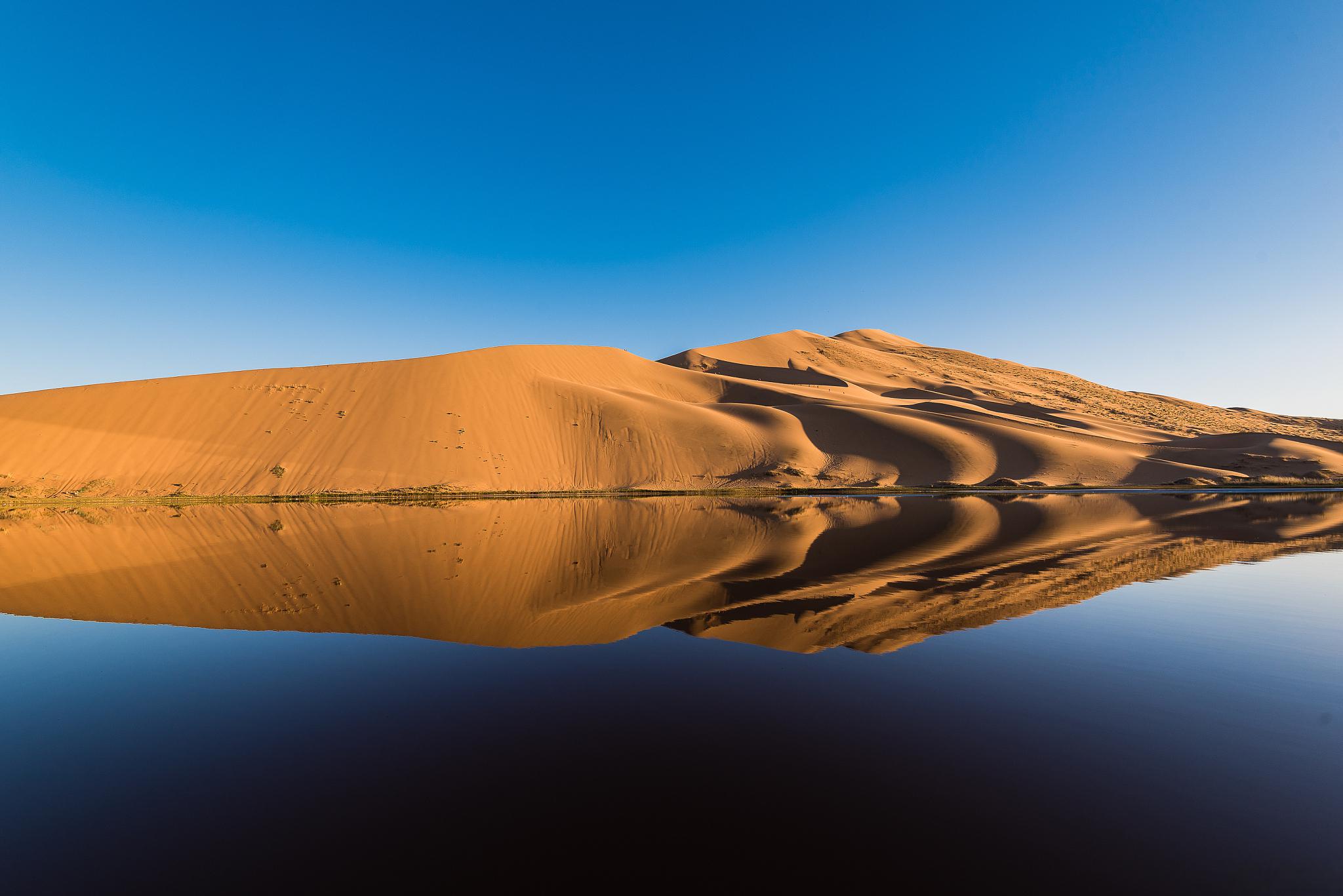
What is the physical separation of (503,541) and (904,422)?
48.9 m

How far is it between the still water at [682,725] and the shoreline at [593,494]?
1093 inches

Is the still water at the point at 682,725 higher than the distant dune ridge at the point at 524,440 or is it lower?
lower

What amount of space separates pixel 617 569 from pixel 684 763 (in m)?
9.02

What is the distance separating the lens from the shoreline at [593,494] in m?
39.4

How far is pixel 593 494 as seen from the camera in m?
44.0

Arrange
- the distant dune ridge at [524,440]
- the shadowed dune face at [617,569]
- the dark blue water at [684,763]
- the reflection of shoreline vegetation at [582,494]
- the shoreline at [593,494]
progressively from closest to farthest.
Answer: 1. the dark blue water at [684,763]
2. the shadowed dune face at [617,569]
3. the shoreline at [593,494]
4. the reflection of shoreline vegetation at [582,494]
5. the distant dune ridge at [524,440]

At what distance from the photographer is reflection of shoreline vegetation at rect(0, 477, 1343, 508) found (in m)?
39.7

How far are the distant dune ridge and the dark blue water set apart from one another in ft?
129

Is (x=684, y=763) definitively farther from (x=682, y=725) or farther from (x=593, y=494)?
(x=593, y=494)

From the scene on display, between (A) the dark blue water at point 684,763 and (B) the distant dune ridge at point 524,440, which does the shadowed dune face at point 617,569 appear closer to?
(A) the dark blue water at point 684,763

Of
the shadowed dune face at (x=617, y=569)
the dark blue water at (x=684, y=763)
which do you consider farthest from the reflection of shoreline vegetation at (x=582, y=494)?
the dark blue water at (x=684, y=763)

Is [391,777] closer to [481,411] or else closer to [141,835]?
[141,835]

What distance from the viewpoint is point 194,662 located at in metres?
7.90

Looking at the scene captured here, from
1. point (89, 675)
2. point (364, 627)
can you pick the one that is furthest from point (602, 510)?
point (89, 675)
